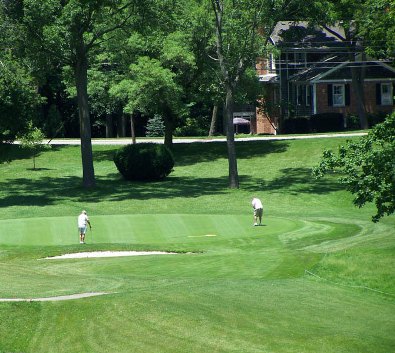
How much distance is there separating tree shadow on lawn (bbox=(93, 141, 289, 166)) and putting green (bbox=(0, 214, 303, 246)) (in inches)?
1076

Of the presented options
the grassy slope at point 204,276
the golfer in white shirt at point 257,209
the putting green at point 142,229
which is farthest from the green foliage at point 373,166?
the golfer in white shirt at point 257,209

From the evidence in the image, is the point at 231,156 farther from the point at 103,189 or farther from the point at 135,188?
the point at 103,189

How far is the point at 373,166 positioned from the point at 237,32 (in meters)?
34.6

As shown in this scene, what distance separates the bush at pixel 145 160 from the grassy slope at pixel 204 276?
4.23 m

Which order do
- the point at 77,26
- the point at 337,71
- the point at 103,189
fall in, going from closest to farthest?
the point at 77,26, the point at 103,189, the point at 337,71

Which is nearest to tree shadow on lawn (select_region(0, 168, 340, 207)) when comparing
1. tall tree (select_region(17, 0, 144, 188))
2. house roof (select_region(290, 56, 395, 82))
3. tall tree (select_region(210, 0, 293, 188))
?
tall tree (select_region(17, 0, 144, 188))

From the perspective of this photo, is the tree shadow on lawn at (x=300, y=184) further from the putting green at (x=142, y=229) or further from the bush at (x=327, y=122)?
the bush at (x=327, y=122)

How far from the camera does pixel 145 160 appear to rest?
197 ft

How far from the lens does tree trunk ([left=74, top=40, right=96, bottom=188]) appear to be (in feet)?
187

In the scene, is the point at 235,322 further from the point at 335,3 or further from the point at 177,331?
the point at 335,3

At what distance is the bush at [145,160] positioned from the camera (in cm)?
5997

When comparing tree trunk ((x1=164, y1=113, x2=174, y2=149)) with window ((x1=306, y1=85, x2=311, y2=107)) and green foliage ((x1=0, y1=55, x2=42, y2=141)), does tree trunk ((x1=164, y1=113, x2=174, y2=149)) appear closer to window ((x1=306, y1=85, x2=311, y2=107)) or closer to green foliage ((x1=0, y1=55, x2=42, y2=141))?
green foliage ((x1=0, y1=55, x2=42, y2=141))

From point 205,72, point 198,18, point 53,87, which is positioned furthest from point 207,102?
point 53,87

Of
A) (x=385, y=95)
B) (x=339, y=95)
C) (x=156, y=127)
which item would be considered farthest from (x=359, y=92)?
(x=156, y=127)
